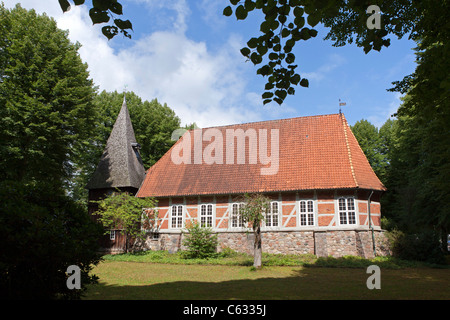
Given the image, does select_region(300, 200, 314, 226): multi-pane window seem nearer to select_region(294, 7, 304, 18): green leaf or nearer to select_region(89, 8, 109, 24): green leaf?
select_region(294, 7, 304, 18): green leaf

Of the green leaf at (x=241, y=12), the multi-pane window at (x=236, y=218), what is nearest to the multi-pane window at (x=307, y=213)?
the multi-pane window at (x=236, y=218)

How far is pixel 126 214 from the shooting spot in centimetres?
2244

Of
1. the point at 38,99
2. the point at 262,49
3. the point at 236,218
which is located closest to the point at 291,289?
the point at 262,49

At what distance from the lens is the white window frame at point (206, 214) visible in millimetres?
22781

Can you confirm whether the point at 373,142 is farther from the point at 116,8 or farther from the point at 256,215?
the point at 116,8

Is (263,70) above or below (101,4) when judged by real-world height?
below

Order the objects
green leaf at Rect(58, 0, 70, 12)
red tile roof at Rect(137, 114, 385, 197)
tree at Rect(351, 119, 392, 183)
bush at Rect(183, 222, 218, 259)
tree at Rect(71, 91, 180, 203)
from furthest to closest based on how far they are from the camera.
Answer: tree at Rect(351, 119, 392, 183) < tree at Rect(71, 91, 180, 203) < red tile roof at Rect(137, 114, 385, 197) < bush at Rect(183, 222, 218, 259) < green leaf at Rect(58, 0, 70, 12)

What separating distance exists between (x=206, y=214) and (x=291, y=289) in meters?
13.2

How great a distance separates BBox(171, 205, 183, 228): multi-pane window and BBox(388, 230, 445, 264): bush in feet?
45.8

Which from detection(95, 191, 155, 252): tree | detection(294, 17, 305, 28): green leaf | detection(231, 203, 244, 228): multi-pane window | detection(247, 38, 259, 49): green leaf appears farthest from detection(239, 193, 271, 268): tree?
detection(294, 17, 305, 28): green leaf

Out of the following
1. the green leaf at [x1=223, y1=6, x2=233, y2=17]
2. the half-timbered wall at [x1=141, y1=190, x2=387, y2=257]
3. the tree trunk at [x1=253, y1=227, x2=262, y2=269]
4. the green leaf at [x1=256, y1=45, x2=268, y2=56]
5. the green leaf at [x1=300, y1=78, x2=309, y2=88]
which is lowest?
the tree trunk at [x1=253, y1=227, x2=262, y2=269]

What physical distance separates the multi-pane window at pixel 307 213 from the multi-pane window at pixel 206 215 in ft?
20.1

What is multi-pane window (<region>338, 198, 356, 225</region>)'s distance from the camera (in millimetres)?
19781
